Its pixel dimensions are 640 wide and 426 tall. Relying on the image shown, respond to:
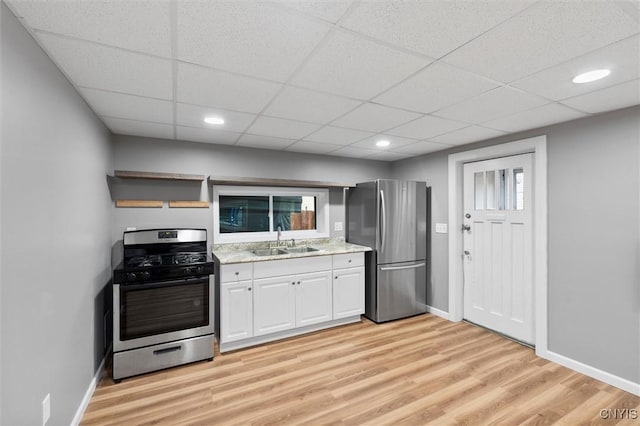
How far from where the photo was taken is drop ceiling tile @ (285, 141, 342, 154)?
11.6 feet

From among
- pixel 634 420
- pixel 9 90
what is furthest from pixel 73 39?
pixel 634 420

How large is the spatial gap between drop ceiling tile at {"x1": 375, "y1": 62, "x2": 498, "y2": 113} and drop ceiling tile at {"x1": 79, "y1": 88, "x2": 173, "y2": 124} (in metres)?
1.62

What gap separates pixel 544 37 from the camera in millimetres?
1362

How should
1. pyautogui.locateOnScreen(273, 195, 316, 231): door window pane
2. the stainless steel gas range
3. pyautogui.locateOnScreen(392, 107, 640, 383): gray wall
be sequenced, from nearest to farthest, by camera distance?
pyautogui.locateOnScreen(392, 107, 640, 383): gray wall
the stainless steel gas range
pyautogui.locateOnScreen(273, 195, 316, 231): door window pane

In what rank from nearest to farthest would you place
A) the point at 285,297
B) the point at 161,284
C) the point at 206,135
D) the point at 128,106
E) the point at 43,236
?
the point at 43,236 < the point at 128,106 < the point at 161,284 < the point at 206,135 < the point at 285,297

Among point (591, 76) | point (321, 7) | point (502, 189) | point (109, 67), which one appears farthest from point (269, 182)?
point (591, 76)

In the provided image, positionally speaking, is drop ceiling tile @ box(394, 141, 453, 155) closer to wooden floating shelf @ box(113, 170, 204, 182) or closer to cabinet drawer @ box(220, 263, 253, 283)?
cabinet drawer @ box(220, 263, 253, 283)

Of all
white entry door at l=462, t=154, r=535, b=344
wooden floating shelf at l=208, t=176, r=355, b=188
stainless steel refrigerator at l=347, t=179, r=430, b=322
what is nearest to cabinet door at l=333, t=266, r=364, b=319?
stainless steel refrigerator at l=347, t=179, r=430, b=322

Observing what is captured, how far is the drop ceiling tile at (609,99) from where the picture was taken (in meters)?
1.93

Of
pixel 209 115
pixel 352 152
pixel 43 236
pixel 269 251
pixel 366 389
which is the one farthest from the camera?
pixel 352 152

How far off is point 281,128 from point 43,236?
6.33 feet

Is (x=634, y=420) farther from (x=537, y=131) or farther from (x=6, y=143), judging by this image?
(x=6, y=143)

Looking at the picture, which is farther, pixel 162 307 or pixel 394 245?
pixel 394 245

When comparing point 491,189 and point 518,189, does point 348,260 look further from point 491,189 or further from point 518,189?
point 518,189
